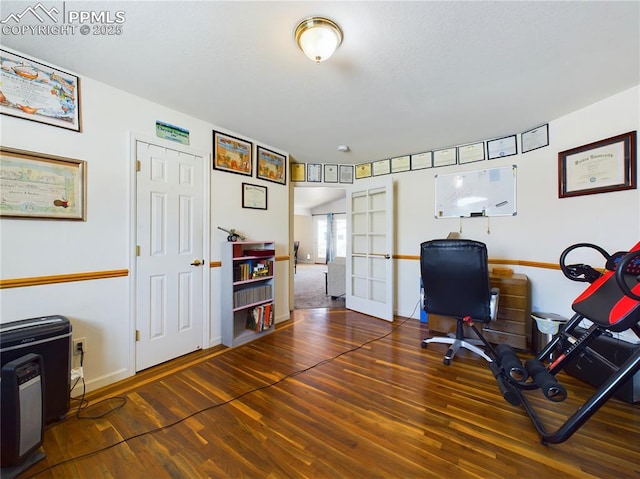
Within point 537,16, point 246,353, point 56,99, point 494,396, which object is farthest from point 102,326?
point 537,16

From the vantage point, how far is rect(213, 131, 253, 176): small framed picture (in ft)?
8.84

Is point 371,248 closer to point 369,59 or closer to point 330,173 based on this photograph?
point 330,173

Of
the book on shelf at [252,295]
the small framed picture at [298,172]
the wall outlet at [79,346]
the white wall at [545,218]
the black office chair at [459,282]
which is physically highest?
the small framed picture at [298,172]

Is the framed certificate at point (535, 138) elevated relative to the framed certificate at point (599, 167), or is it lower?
elevated

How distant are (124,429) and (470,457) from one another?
6.41ft

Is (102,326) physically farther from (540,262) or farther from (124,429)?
(540,262)

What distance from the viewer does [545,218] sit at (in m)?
2.59

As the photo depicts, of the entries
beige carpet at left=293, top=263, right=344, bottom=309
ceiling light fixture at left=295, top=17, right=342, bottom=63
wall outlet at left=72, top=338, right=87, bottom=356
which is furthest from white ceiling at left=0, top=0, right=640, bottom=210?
beige carpet at left=293, top=263, right=344, bottom=309

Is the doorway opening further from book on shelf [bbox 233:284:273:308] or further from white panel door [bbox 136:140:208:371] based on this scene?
white panel door [bbox 136:140:208:371]

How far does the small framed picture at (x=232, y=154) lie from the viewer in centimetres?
269

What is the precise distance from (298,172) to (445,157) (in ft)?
6.77

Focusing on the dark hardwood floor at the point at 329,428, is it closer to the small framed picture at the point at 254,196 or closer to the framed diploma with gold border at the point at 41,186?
the framed diploma with gold border at the point at 41,186

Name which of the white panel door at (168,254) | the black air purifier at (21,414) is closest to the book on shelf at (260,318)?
the white panel door at (168,254)

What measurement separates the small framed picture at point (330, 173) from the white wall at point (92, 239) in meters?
2.16
